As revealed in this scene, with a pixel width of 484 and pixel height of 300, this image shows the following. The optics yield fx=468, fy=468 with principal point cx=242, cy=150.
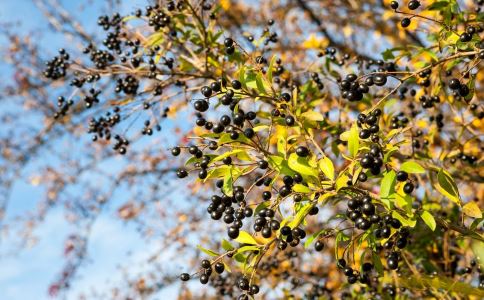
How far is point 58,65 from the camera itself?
3502 millimetres

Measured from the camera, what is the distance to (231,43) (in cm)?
259

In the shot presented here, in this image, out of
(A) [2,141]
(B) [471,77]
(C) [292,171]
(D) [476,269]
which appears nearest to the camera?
(C) [292,171]

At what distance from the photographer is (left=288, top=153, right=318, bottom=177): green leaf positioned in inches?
70.5

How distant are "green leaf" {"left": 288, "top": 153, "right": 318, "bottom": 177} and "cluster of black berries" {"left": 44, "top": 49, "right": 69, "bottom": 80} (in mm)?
2312

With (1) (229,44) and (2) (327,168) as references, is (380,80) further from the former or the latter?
(1) (229,44)

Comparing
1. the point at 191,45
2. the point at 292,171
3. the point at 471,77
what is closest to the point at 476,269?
the point at 471,77

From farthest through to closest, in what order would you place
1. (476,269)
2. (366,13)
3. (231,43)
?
1. (366,13)
2. (476,269)
3. (231,43)

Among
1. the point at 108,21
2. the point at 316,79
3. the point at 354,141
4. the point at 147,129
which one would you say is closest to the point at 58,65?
the point at 108,21

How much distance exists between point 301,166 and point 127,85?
1.96m

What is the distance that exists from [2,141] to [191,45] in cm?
610

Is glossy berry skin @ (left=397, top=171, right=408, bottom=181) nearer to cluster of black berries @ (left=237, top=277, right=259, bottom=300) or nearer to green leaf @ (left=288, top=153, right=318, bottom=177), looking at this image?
green leaf @ (left=288, top=153, right=318, bottom=177)

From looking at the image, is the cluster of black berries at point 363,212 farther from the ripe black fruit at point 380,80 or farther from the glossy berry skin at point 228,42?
the glossy berry skin at point 228,42

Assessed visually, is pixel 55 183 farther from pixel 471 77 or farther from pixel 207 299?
pixel 471 77

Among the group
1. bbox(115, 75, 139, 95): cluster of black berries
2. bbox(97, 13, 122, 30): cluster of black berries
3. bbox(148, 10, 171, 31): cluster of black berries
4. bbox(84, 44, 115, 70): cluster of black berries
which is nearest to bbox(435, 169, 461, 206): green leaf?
bbox(148, 10, 171, 31): cluster of black berries
